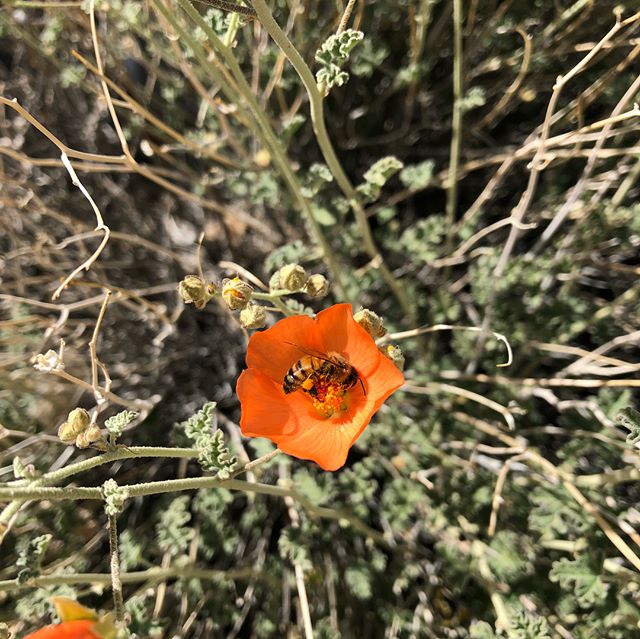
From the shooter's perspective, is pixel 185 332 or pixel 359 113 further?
pixel 185 332

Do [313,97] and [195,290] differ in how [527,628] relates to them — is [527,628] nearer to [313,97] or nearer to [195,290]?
[195,290]

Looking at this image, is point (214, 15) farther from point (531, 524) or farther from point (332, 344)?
point (531, 524)

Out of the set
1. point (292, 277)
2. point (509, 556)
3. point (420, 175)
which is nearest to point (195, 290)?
point (292, 277)

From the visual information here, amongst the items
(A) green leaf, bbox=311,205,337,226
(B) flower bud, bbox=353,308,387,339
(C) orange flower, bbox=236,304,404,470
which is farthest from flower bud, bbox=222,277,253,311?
(A) green leaf, bbox=311,205,337,226

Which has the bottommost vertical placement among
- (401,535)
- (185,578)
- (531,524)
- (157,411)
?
(401,535)

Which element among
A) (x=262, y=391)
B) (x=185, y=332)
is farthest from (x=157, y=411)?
(x=262, y=391)

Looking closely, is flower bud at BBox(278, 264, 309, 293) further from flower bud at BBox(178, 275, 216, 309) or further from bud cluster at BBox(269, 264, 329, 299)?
flower bud at BBox(178, 275, 216, 309)

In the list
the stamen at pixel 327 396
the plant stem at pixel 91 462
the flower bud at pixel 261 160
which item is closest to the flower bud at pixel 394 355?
the stamen at pixel 327 396
